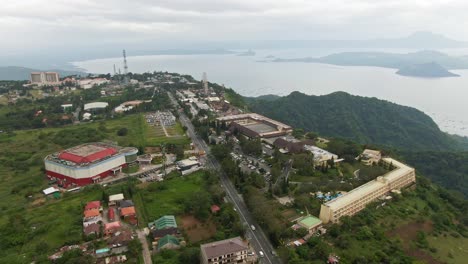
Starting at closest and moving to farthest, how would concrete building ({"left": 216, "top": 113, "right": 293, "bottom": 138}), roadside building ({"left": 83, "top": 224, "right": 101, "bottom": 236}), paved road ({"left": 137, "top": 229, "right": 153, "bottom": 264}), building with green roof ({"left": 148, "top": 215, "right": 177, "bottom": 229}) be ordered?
paved road ({"left": 137, "top": 229, "right": 153, "bottom": 264}) < roadside building ({"left": 83, "top": 224, "right": 101, "bottom": 236}) < building with green roof ({"left": 148, "top": 215, "right": 177, "bottom": 229}) < concrete building ({"left": 216, "top": 113, "right": 293, "bottom": 138})

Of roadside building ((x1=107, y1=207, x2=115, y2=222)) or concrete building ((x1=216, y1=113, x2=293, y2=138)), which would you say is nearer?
roadside building ((x1=107, y1=207, x2=115, y2=222))

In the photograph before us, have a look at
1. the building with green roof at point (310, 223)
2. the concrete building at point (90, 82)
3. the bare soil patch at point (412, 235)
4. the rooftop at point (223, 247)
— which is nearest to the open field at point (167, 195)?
the rooftop at point (223, 247)

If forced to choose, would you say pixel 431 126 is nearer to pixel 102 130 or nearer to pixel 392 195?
pixel 392 195

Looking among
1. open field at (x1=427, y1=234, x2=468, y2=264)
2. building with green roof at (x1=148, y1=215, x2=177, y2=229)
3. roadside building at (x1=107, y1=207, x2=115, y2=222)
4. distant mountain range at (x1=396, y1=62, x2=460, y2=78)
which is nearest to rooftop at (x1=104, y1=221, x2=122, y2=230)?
roadside building at (x1=107, y1=207, x2=115, y2=222)

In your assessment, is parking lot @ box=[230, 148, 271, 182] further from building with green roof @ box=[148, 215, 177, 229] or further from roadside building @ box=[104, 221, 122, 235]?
roadside building @ box=[104, 221, 122, 235]

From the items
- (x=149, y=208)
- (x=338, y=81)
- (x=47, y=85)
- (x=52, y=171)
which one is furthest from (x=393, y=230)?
(x=338, y=81)

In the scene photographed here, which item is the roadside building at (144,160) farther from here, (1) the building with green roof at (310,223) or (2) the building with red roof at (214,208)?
(1) the building with green roof at (310,223)
